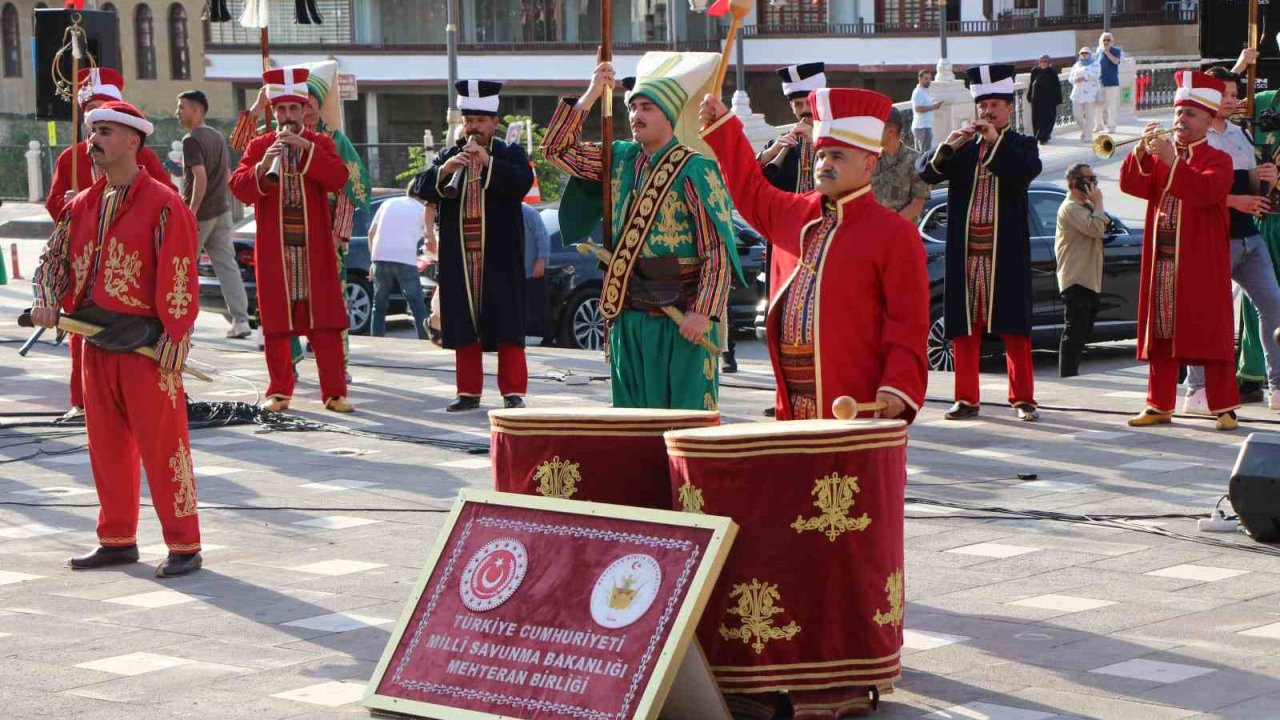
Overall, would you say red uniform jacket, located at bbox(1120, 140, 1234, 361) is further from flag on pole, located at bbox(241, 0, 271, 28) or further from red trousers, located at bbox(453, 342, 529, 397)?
flag on pole, located at bbox(241, 0, 271, 28)

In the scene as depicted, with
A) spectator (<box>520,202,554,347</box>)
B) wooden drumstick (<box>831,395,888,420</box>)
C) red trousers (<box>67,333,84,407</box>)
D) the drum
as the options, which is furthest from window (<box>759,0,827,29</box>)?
wooden drumstick (<box>831,395,888,420</box>)

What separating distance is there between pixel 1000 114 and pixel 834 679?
6127 millimetres

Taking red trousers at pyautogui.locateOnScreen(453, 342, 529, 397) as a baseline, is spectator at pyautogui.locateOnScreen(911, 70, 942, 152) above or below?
above

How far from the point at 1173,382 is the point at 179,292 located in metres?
5.81

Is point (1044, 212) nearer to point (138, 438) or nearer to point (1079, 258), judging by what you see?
point (1079, 258)

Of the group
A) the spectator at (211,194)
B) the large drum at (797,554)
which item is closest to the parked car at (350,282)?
the spectator at (211,194)

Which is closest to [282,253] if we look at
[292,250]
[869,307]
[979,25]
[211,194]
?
[292,250]

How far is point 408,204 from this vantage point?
54.3ft

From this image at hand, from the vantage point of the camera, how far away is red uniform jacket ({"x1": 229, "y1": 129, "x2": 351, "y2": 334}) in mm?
12258

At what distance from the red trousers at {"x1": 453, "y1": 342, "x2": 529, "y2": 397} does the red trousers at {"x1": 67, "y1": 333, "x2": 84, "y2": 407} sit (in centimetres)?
218

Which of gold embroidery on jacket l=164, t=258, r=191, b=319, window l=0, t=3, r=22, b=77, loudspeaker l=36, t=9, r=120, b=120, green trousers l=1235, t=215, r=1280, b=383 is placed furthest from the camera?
window l=0, t=3, r=22, b=77

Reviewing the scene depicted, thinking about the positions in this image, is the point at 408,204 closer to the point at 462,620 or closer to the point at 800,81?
the point at 800,81

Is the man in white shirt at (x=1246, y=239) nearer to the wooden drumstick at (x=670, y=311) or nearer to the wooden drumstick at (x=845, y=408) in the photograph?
the wooden drumstick at (x=670, y=311)

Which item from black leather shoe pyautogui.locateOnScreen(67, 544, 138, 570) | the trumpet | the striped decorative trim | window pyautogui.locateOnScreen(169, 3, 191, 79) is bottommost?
black leather shoe pyautogui.locateOnScreen(67, 544, 138, 570)
